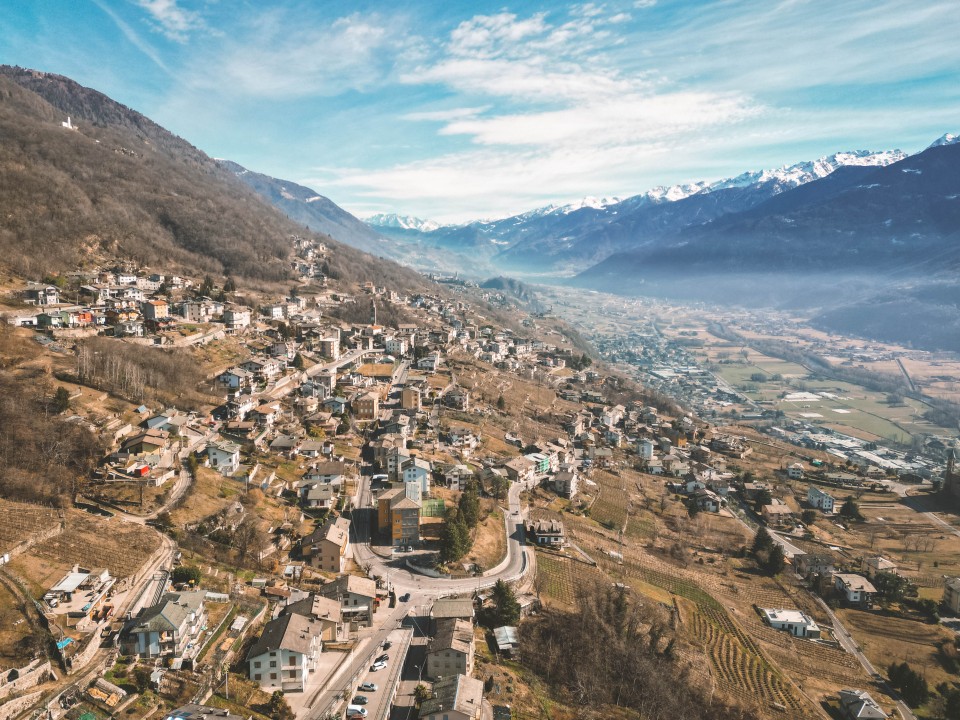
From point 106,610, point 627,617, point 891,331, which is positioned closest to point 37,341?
point 106,610

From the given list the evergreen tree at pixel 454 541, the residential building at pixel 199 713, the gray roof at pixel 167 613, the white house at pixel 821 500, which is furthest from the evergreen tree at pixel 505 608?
the white house at pixel 821 500

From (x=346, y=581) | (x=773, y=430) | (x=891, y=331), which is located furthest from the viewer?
(x=891, y=331)

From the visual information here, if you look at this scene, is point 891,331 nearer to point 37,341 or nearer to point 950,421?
point 950,421

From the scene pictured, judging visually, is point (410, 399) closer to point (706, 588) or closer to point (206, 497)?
point (206, 497)

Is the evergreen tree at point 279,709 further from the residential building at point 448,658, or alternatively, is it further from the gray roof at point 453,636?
the gray roof at point 453,636

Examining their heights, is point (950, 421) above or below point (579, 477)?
below

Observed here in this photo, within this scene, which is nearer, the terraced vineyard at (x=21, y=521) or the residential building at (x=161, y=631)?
the residential building at (x=161, y=631)

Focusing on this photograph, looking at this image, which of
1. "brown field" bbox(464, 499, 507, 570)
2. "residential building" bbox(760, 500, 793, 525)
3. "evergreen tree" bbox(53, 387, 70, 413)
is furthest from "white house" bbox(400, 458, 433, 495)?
"residential building" bbox(760, 500, 793, 525)
